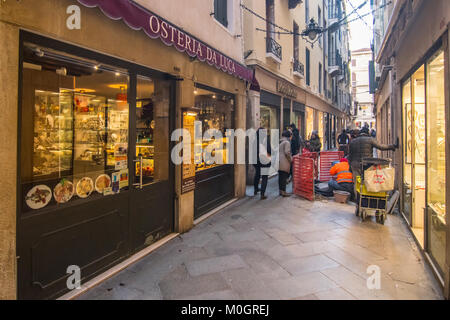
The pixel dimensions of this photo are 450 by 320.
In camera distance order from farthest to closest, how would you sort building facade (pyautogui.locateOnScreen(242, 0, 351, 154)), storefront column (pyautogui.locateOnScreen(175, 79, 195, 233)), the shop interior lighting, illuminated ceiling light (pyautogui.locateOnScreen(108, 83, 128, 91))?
building facade (pyautogui.locateOnScreen(242, 0, 351, 154))
storefront column (pyautogui.locateOnScreen(175, 79, 195, 233))
illuminated ceiling light (pyautogui.locateOnScreen(108, 83, 128, 91))
the shop interior lighting

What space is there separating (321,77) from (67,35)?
1909cm

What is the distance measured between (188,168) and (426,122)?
163 inches

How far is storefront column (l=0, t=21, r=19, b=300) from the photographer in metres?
2.62

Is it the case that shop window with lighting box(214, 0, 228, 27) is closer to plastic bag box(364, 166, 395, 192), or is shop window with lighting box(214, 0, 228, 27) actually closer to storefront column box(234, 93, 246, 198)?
storefront column box(234, 93, 246, 198)

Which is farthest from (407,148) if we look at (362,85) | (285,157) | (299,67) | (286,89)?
(362,85)

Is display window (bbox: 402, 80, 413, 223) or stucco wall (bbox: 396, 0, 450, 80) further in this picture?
display window (bbox: 402, 80, 413, 223)

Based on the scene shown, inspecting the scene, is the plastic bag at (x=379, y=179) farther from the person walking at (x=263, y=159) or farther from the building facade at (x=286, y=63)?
the building facade at (x=286, y=63)

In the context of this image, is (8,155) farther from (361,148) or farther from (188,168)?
(361,148)

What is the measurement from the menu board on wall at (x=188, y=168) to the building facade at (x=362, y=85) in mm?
52351

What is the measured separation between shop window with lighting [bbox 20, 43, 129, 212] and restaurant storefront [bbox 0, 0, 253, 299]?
0.5 inches

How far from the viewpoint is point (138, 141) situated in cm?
465

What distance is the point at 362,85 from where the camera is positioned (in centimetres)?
5219

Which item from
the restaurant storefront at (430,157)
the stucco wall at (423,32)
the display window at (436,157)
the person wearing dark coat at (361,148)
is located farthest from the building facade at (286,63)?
the display window at (436,157)

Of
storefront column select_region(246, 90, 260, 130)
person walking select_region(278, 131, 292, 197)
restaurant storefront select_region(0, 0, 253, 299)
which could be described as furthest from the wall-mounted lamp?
restaurant storefront select_region(0, 0, 253, 299)
